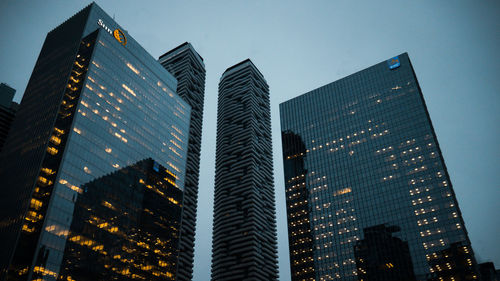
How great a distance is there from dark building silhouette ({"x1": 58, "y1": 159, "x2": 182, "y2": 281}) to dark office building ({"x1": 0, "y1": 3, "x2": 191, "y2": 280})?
0.41 metres

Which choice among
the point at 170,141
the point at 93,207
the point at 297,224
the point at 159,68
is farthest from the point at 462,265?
the point at 159,68

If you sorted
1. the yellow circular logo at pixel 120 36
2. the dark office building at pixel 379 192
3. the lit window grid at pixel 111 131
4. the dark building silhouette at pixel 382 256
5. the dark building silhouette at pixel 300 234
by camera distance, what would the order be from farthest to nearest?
the dark building silhouette at pixel 300 234, the dark office building at pixel 379 192, the dark building silhouette at pixel 382 256, the yellow circular logo at pixel 120 36, the lit window grid at pixel 111 131

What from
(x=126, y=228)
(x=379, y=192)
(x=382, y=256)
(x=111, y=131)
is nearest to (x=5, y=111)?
(x=111, y=131)

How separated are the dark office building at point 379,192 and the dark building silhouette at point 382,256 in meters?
1.97

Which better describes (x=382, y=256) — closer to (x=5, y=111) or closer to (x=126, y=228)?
(x=126, y=228)

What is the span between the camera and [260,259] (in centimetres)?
18012

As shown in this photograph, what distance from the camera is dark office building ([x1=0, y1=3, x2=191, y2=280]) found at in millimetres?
91125

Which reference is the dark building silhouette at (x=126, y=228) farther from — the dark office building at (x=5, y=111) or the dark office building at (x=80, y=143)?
the dark office building at (x=5, y=111)

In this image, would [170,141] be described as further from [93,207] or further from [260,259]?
[260,259]

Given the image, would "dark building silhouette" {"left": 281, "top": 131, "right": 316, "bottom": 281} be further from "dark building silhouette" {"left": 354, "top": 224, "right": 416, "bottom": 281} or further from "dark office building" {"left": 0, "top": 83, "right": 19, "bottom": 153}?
"dark office building" {"left": 0, "top": 83, "right": 19, "bottom": 153}

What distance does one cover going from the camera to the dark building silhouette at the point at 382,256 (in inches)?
5876

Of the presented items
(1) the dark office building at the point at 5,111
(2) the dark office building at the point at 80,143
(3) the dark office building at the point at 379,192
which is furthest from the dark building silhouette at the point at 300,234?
(1) the dark office building at the point at 5,111

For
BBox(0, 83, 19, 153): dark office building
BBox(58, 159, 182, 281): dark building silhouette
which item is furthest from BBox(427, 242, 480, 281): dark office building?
BBox(0, 83, 19, 153): dark office building

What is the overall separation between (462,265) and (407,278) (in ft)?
63.5
